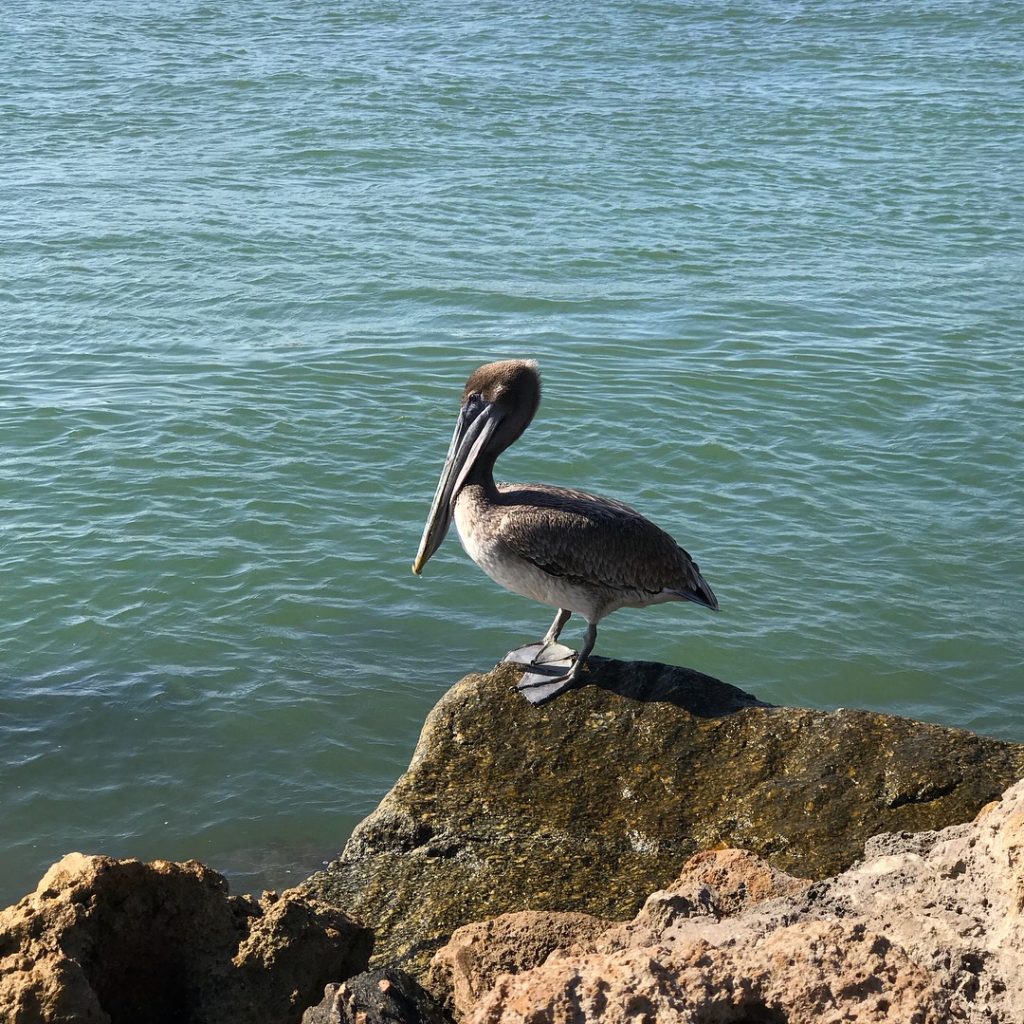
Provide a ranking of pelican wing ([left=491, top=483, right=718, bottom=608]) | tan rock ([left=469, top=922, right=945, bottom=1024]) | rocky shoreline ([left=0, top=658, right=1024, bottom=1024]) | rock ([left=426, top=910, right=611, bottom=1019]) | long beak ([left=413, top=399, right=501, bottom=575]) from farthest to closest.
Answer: long beak ([left=413, top=399, right=501, bottom=575]) < pelican wing ([left=491, top=483, right=718, bottom=608]) < rock ([left=426, top=910, right=611, bottom=1019]) < rocky shoreline ([left=0, top=658, right=1024, bottom=1024]) < tan rock ([left=469, top=922, right=945, bottom=1024])

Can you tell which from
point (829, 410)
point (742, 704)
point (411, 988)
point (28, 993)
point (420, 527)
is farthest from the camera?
point (829, 410)

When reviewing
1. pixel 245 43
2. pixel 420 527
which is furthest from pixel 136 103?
pixel 420 527

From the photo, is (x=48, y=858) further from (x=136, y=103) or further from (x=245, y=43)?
(x=245, y=43)

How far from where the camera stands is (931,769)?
4973 mm

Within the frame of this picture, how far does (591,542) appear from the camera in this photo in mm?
6230

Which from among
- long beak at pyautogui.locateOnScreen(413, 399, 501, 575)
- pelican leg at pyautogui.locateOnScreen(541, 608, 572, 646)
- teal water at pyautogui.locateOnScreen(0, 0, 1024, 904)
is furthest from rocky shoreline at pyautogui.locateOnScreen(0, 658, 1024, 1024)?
teal water at pyautogui.locateOnScreen(0, 0, 1024, 904)

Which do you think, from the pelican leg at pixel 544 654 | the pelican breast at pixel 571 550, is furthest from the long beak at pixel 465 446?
the pelican leg at pixel 544 654

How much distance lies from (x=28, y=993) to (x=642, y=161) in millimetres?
16567

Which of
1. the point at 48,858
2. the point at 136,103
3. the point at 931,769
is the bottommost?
the point at 48,858

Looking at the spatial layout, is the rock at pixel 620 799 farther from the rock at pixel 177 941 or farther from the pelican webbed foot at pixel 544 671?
the rock at pixel 177 941

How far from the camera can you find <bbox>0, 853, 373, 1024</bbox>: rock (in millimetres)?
3730

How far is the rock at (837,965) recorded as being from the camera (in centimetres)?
319

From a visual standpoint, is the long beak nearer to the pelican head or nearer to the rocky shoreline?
the pelican head

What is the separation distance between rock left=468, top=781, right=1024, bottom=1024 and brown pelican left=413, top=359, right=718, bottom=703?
7.68ft
